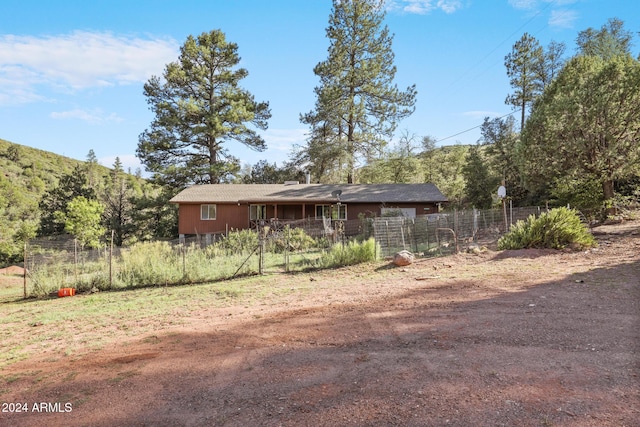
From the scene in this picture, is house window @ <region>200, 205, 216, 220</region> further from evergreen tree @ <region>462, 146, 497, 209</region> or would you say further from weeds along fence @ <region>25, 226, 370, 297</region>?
evergreen tree @ <region>462, 146, 497, 209</region>

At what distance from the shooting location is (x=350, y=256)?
12578mm

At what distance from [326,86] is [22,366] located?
28.2m

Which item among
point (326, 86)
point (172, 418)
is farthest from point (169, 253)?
point (326, 86)

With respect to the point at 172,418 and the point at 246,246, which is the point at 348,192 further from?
the point at 172,418

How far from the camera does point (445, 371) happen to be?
3918mm

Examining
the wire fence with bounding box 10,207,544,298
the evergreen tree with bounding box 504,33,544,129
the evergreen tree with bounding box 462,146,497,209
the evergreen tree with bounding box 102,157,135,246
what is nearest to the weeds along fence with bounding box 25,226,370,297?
the wire fence with bounding box 10,207,544,298

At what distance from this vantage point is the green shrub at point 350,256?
1248cm

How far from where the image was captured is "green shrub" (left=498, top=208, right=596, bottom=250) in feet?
39.3

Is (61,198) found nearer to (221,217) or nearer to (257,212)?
(221,217)

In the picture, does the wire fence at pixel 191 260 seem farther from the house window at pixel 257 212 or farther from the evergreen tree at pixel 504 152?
the evergreen tree at pixel 504 152

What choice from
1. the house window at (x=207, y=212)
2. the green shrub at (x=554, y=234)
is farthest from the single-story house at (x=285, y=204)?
the green shrub at (x=554, y=234)

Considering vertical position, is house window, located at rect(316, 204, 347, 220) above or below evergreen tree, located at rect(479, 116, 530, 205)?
below

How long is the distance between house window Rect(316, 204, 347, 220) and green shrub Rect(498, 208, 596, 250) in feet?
43.6

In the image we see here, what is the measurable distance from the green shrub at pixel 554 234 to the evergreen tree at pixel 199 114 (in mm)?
22801
